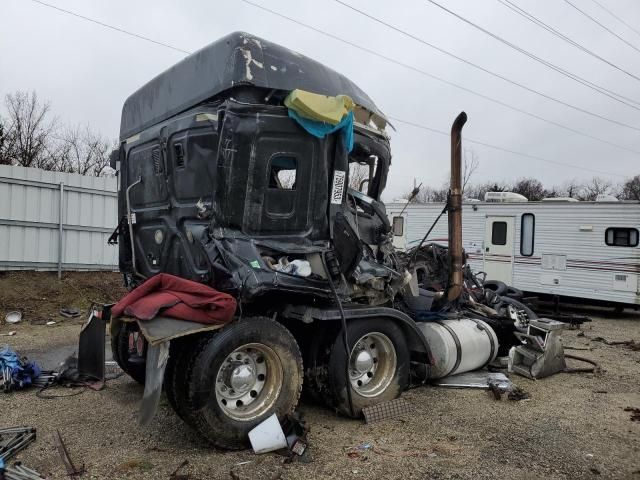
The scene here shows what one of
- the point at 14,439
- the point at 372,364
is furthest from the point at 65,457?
the point at 372,364

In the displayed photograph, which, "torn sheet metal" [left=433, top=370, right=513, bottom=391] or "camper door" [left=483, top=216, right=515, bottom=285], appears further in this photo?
"camper door" [left=483, top=216, right=515, bottom=285]

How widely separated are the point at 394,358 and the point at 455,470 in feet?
5.22

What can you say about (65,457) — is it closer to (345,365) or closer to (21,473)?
(21,473)

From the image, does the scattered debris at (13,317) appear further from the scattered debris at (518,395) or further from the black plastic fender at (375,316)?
the scattered debris at (518,395)

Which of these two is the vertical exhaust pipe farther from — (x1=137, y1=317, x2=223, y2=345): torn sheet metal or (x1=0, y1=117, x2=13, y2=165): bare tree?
(x1=0, y1=117, x2=13, y2=165): bare tree

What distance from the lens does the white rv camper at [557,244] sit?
462 inches

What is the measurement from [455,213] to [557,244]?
7298 mm

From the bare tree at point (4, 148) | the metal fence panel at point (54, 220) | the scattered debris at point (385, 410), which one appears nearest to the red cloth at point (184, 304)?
the scattered debris at point (385, 410)

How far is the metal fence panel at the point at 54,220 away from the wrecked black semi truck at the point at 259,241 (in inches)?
230

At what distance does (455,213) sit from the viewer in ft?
21.6

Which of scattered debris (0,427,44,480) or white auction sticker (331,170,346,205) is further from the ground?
white auction sticker (331,170,346,205)

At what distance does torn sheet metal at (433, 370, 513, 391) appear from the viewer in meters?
6.13

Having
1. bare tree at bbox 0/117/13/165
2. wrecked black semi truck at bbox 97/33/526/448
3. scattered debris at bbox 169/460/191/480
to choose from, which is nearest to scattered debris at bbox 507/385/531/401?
wrecked black semi truck at bbox 97/33/526/448

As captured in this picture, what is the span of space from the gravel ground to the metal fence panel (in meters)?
5.91
